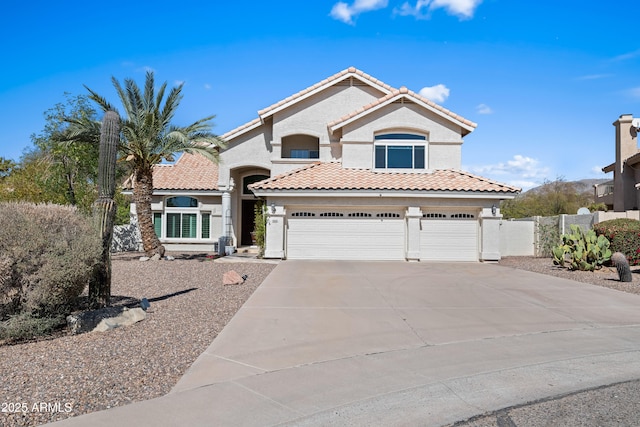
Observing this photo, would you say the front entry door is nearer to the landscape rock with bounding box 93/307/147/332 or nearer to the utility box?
the utility box

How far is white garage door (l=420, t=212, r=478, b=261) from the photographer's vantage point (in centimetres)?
1923

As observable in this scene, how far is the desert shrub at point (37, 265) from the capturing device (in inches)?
264

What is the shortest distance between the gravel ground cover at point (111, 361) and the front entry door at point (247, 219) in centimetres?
1477

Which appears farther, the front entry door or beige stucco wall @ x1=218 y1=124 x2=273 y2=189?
the front entry door

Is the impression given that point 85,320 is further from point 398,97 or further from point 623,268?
point 398,97

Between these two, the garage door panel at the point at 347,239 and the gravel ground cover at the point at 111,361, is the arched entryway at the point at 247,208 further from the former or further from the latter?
the gravel ground cover at the point at 111,361

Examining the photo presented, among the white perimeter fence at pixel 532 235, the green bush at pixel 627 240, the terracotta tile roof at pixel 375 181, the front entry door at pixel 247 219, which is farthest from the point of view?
the front entry door at pixel 247 219

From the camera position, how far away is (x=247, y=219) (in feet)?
83.9

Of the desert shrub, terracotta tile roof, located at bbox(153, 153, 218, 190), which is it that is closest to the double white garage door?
terracotta tile roof, located at bbox(153, 153, 218, 190)

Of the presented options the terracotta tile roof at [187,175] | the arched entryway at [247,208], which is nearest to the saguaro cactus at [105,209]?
the terracotta tile roof at [187,175]

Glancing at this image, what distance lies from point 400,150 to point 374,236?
A: 4313mm

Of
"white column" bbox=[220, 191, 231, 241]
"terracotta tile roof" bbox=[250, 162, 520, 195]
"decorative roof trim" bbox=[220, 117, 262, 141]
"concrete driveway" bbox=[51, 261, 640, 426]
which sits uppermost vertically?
"decorative roof trim" bbox=[220, 117, 262, 141]

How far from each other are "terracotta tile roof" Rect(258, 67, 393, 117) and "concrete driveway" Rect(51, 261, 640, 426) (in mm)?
11992

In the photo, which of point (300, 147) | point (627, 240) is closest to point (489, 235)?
point (627, 240)
